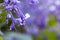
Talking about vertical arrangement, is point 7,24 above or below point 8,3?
below

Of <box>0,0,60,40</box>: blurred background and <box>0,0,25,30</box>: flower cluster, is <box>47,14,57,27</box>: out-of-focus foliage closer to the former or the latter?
<box>0,0,60,40</box>: blurred background

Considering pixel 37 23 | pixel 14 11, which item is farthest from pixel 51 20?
pixel 14 11

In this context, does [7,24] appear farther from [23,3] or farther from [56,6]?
[56,6]

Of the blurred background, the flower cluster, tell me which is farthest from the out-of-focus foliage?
the flower cluster

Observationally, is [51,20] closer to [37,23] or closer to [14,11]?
[37,23]

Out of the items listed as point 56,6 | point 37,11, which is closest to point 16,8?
point 37,11

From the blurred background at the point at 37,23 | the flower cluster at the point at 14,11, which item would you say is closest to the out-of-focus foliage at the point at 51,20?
the blurred background at the point at 37,23

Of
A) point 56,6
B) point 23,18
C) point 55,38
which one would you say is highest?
point 56,6

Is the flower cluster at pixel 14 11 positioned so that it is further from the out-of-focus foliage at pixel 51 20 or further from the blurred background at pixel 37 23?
the out-of-focus foliage at pixel 51 20
